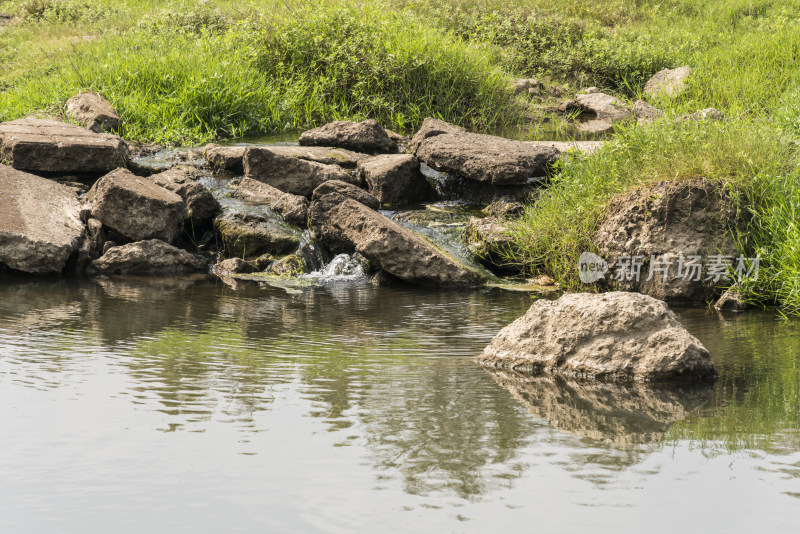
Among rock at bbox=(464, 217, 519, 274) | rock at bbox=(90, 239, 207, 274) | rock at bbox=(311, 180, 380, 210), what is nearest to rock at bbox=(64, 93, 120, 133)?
rock at bbox=(90, 239, 207, 274)

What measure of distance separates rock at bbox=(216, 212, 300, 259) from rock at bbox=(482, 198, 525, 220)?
204 cm

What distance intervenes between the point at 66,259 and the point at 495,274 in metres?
3.97

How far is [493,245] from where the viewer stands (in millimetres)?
7984

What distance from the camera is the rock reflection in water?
369 centimetres

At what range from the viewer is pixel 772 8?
17.9 meters

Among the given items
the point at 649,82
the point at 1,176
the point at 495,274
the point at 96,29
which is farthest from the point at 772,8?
the point at 1,176

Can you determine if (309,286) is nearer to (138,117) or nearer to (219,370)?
(219,370)

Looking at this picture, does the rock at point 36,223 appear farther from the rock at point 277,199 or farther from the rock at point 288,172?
the rock at point 288,172

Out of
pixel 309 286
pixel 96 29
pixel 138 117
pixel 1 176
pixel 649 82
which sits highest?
pixel 96 29

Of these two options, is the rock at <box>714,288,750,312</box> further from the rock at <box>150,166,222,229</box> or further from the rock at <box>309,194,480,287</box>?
the rock at <box>150,166,222,229</box>

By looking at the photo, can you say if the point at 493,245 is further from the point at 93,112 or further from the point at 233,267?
the point at 93,112

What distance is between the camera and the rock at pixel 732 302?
6469mm

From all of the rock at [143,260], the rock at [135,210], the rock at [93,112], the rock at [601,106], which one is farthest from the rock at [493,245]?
the rock at [601,106]

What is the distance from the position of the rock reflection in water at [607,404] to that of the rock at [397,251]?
9.44 feet
